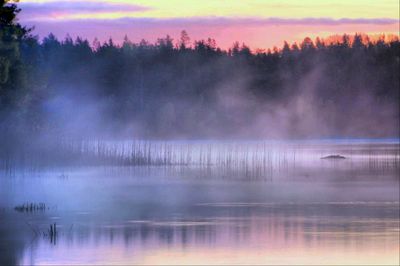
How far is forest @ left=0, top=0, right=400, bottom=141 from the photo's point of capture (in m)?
132

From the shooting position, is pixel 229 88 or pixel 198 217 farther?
pixel 229 88

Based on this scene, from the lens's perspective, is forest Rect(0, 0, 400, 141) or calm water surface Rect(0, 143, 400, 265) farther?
forest Rect(0, 0, 400, 141)

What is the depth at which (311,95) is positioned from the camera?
153 meters

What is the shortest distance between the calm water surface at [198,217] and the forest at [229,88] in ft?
233

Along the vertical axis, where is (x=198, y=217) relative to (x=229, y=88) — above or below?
below

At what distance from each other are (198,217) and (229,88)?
124 meters

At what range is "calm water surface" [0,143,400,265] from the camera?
835 inches

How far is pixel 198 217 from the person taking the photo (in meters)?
28.5

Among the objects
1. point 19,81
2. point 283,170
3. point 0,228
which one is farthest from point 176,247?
point 283,170

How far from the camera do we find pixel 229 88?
152m

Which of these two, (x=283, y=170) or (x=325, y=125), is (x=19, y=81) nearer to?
(x=283, y=170)

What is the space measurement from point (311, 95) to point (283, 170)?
103 meters

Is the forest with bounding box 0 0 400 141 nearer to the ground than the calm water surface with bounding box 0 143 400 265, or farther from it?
farther from it

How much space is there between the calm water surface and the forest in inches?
2795
